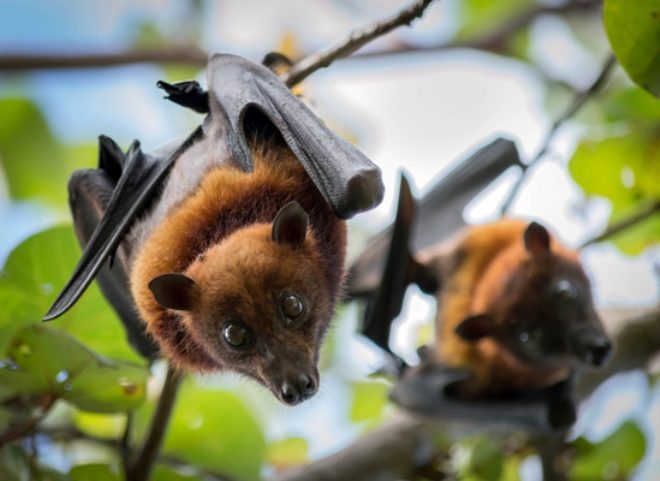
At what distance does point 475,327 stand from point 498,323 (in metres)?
0.13

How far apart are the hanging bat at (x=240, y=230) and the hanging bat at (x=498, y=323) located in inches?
70.5

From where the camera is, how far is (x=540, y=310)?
18.0 ft

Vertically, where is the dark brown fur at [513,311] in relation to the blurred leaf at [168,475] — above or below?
below

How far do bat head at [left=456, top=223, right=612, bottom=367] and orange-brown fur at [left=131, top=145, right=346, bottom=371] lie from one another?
1967mm

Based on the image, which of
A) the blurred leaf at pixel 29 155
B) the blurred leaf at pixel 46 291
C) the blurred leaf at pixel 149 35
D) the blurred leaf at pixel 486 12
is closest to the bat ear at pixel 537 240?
the blurred leaf at pixel 46 291

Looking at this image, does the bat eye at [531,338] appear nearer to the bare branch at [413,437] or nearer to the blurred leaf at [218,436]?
the bare branch at [413,437]

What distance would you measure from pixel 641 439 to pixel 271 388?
2.91m

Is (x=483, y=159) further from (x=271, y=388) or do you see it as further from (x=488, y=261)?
(x=271, y=388)

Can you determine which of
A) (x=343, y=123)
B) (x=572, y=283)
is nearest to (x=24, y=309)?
(x=572, y=283)

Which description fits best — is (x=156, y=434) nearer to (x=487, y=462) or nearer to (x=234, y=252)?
(x=234, y=252)

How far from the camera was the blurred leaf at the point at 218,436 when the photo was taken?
5.06 m

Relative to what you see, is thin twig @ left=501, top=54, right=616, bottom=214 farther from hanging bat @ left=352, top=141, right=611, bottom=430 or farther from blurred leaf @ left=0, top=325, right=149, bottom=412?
blurred leaf @ left=0, top=325, right=149, bottom=412

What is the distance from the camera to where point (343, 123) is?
344 inches

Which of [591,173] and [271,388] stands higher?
[271,388]
